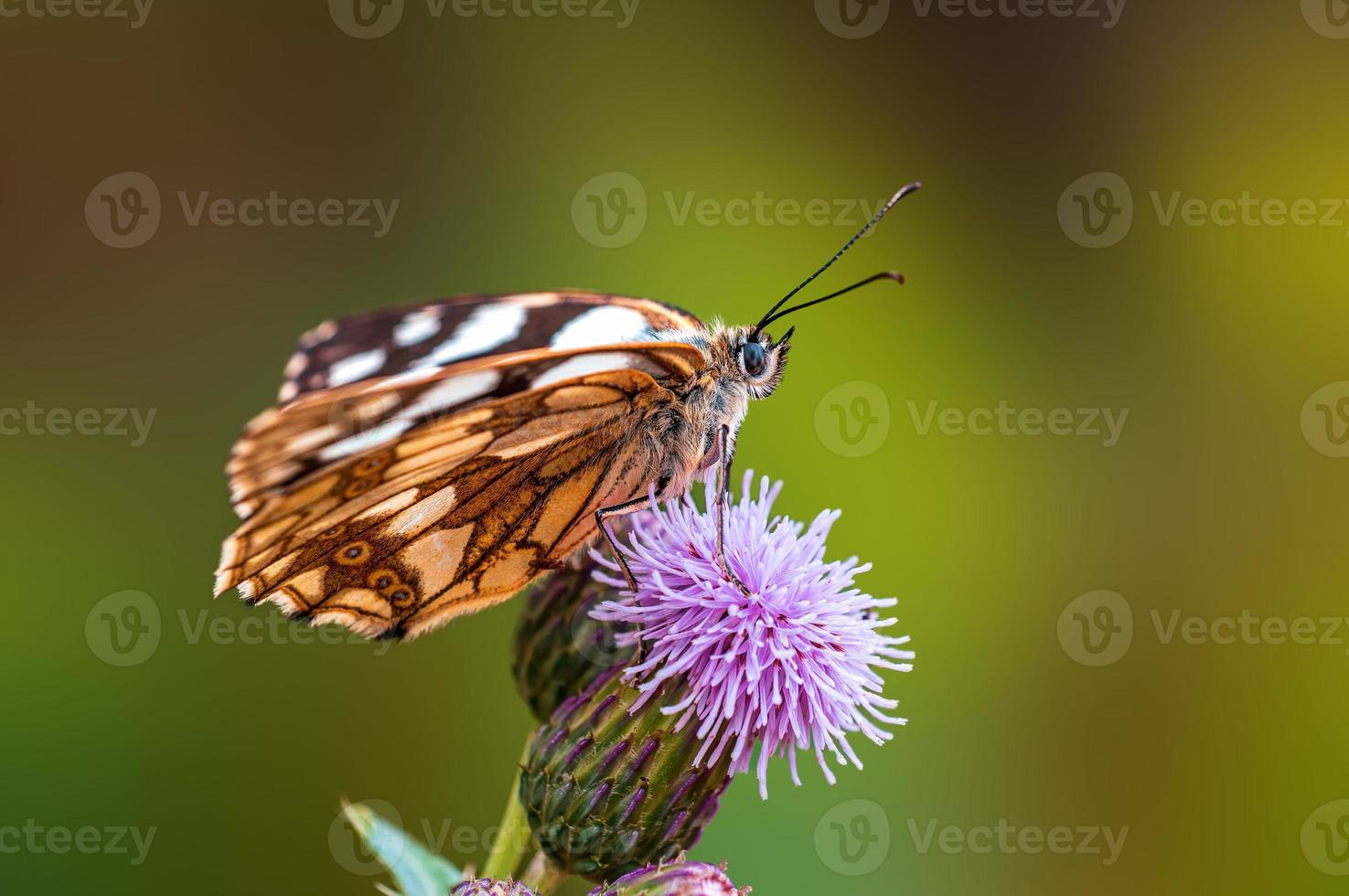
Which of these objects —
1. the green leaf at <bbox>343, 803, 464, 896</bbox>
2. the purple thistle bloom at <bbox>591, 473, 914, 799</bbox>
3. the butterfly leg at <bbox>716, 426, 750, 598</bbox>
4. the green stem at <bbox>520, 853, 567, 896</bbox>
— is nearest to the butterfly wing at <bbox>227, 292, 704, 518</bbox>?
the butterfly leg at <bbox>716, 426, 750, 598</bbox>

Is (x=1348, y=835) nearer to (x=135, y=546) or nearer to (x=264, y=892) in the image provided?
(x=264, y=892)

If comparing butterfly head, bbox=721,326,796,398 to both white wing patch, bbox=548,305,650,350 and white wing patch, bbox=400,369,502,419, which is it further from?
white wing patch, bbox=400,369,502,419

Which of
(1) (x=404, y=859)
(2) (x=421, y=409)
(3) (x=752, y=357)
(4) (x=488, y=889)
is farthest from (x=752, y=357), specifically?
(1) (x=404, y=859)

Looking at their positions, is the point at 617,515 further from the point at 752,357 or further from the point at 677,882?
the point at 677,882

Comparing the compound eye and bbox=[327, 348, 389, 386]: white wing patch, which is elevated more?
the compound eye

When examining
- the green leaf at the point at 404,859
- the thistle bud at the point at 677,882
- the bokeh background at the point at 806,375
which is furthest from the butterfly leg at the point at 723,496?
the bokeh background at the point at 806,375

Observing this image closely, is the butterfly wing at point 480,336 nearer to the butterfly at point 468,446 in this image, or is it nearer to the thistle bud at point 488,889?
the butterfly at point 468,446
